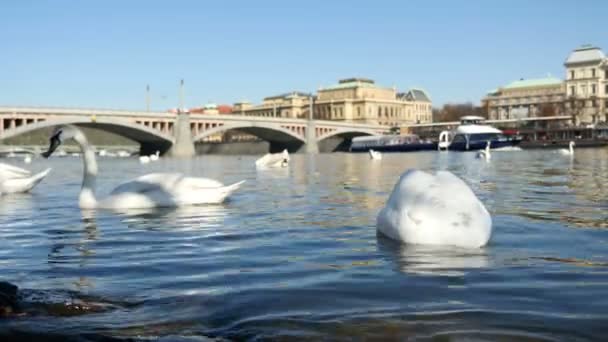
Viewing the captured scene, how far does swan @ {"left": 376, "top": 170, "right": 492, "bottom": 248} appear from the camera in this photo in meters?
5.88

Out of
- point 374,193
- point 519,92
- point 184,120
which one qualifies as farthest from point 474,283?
point 519,92

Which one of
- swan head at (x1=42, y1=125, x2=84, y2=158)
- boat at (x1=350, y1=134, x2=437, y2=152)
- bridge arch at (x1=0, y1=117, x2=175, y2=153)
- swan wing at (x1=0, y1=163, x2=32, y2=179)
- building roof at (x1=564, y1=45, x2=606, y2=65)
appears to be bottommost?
boat at (x1=350, y1=134, x2=437, y2=152)

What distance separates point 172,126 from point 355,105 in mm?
74939

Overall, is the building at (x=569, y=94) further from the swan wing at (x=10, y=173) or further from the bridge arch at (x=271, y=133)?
the swan wing at (x=10, y=173)

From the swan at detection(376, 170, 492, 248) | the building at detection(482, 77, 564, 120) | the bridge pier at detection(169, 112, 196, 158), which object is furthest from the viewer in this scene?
the building at detection(482, 77, 564, 120)

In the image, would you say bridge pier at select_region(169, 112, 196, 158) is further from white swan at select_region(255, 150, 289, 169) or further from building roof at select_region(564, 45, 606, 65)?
building roof at select_region(564, 45, 606, 65)

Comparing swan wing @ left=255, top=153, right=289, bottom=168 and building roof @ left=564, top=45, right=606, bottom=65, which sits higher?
building roof @ left=564, top=45, right=606, bottom=65

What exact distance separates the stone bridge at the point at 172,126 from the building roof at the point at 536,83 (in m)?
53.4

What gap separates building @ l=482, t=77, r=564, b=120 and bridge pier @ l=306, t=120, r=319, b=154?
57.0m

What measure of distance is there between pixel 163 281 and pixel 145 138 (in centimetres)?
7564

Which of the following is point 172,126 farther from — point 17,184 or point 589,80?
point 589,80

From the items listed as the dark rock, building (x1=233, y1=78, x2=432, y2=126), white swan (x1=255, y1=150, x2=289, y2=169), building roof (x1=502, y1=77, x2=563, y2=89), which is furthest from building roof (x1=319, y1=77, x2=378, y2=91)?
the dark rock

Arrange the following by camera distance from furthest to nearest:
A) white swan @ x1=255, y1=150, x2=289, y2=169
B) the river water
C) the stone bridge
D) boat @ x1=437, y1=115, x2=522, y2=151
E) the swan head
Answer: boat @ x1=437, y1=115, x2=522, y2=151, the stone bridge, white swan @ x1=255, y1=150, x2=289, y2=169, the swan head, the river water

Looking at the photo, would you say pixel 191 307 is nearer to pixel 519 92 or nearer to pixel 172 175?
pixel 172 175
